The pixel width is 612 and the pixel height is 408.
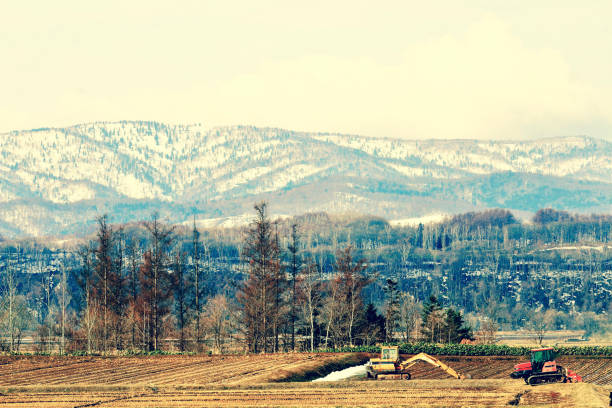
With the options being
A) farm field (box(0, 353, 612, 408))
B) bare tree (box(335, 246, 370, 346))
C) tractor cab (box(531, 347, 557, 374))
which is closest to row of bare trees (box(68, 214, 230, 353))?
bare tree (box(335, 246, 370, 346))

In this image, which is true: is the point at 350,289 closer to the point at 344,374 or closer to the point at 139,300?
the point at 139,300

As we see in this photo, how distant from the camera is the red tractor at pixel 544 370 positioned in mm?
73438

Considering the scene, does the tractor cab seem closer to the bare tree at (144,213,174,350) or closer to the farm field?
the farm field

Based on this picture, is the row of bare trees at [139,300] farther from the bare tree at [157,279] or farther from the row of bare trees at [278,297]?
the row of bare trees at [278,297]

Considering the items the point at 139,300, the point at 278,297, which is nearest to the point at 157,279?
the point at 139,300

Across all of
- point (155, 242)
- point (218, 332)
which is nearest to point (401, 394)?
point (155, 242)

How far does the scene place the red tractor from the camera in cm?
7344

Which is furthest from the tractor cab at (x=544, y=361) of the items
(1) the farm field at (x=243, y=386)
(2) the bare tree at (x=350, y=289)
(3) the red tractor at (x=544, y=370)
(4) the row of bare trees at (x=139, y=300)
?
(2) the bare tree at (x=350, y=289)

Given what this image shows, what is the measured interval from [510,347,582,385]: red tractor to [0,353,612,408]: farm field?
1.07m

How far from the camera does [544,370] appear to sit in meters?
73.9

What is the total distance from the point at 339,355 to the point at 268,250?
65.9 feet

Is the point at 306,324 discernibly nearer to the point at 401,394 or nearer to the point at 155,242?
the point at 155,242

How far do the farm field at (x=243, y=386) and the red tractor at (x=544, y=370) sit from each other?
1066 mm

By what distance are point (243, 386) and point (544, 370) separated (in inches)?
882
